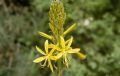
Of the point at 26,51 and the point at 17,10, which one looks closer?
the point at 26,51

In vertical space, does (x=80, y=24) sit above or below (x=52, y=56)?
above

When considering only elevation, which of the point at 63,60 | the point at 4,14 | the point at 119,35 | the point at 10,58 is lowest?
the point at 63,60

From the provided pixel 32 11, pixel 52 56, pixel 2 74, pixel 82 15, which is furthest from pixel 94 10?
pixel 52 56

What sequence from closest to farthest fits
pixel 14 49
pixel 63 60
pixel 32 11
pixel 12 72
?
pixel 63 60 → pixel 12 72 → pixel 14 49 → pixel 32 11

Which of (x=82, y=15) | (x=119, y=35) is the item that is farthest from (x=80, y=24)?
(x=119, y=35)

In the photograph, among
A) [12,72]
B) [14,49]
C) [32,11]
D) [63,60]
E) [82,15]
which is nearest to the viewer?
[63,60]

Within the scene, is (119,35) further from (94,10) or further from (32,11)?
(32,11)
